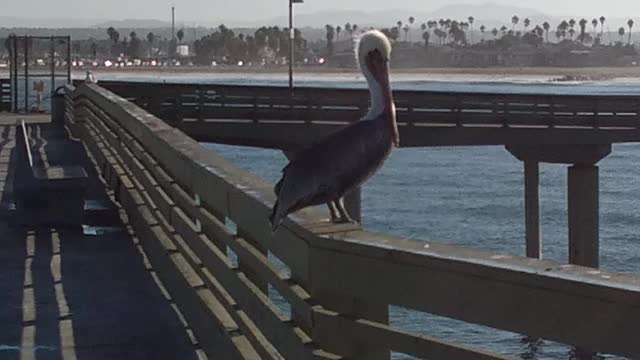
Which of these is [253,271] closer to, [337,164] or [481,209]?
[337,164]

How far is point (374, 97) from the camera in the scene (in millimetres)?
4906

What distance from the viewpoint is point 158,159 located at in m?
9.82

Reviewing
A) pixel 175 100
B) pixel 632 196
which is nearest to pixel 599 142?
pixel 175 100

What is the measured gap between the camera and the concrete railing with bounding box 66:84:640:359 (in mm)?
3219

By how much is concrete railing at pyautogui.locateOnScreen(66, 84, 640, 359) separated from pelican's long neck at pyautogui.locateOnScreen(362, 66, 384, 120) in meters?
0.43

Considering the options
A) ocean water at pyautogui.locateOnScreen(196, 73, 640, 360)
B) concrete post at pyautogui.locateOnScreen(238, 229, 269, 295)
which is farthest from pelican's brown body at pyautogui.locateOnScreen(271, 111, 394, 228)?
ocean water at pyautogui.locateOnScreen(196, 73, 640, 360)

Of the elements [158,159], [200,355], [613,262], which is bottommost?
[613,262]

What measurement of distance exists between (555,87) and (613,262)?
469 ft

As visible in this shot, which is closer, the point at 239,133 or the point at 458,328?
the point at 458,328

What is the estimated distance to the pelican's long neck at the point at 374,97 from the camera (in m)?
4.80

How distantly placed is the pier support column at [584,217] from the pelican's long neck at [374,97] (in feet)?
78.8

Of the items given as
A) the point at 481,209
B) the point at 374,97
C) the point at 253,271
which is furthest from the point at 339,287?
the point at 481,209

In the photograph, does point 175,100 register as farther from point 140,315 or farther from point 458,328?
point 140,315

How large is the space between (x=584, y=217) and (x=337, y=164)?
84.2ft
